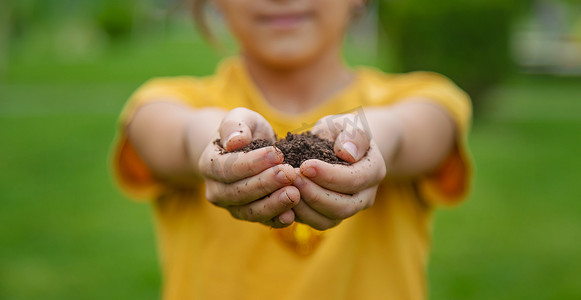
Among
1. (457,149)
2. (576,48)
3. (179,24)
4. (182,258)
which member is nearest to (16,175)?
(182,258)

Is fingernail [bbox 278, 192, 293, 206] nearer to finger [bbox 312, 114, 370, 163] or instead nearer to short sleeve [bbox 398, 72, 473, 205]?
finger [bbox 312, 114, 370, 163]

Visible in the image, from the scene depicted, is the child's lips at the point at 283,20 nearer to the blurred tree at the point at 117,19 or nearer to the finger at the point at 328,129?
the finger at the point at 328,129

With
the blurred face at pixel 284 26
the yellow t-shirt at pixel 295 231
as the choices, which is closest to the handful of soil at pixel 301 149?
the yellow t-shirt at pixel 295 231

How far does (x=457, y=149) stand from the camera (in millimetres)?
2426

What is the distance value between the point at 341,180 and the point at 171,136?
2.85ft

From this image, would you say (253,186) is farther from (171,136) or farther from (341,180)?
(171,136)

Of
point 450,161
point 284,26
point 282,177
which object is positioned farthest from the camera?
point 450,161

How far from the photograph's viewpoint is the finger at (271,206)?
57.1 inches

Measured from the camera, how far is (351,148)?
1.54 m

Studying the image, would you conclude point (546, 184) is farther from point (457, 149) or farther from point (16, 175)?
point (16, 175)

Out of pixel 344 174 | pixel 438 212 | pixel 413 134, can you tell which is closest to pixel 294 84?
pixel 413 134

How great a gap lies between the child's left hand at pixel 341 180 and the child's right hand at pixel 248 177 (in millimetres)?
45

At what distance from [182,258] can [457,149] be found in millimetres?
1094

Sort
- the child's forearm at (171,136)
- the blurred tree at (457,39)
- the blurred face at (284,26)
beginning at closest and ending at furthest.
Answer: the child's forearm at (171,136) → the blurred face at (284,26) → the blurred tree at (457,39)
